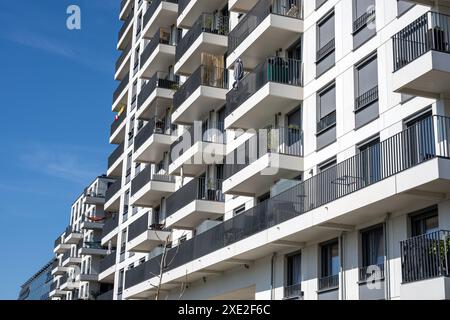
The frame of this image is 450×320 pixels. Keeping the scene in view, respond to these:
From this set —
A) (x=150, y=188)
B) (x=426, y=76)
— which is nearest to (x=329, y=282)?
(x=426, y=76)

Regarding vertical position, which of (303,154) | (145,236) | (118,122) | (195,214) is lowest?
(195,214)

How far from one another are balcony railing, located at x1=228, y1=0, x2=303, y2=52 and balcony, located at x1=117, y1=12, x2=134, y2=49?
92.1 feet

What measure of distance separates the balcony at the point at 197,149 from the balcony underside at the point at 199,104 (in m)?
0.63

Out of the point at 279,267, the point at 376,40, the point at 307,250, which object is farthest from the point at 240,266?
the point at 376,40

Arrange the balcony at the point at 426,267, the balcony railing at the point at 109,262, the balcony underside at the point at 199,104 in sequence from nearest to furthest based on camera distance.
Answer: the balcony at the point at 426,267 → the balcony underside at the point at 199,104 → the balcony railing at the point at 109,262

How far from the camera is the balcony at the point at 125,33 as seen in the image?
59.2 meters

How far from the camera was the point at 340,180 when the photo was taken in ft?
76.1

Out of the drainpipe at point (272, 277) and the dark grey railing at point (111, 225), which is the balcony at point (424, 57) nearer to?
the drainpipe at point (272, 277)

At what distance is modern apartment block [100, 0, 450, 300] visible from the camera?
2005 cm

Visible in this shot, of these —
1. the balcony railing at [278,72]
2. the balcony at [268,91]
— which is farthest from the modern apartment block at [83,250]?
the balcony railing at [278,72]

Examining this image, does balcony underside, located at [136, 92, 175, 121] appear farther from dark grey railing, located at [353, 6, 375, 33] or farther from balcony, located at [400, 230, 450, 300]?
balcony, located at [400, 230, 450, 300]

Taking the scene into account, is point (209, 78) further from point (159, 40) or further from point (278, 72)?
point (159, 40)

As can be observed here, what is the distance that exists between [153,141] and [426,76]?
84.8 ft
